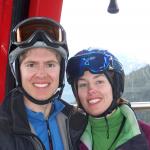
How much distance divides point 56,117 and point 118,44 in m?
0.99

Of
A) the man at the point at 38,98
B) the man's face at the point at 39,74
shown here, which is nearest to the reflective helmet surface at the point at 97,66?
the man at the point at 38,98

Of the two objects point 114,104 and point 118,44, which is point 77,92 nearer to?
point 114,104

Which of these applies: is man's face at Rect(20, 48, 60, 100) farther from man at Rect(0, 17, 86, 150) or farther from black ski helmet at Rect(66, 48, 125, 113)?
black ski helmet at Rect(66, 48, 125, 113)

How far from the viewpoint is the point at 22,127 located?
74.6 inches

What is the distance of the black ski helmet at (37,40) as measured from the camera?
81.4 inches

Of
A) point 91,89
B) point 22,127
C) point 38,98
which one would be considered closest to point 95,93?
point 91,89

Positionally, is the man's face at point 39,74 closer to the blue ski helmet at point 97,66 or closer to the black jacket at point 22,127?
the black jacket at point 22,127

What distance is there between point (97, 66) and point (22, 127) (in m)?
0.60

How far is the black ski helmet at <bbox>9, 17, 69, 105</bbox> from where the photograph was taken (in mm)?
2068

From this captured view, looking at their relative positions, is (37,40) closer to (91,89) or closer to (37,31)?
(37,31)

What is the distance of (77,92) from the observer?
93.4 inches

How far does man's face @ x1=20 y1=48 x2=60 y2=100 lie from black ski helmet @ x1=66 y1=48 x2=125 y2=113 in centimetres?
30

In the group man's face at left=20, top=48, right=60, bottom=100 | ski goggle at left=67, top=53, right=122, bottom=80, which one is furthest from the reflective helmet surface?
man's face at left=20, top=48, right=60, bottom=100

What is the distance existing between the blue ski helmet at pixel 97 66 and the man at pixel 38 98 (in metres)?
0.18
